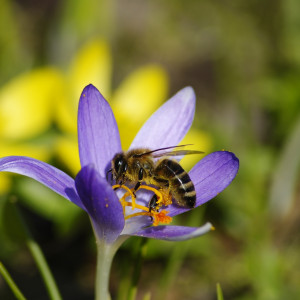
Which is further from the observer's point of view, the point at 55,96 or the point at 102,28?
the point at 102,28

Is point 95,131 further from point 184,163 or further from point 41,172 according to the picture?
point 184,163

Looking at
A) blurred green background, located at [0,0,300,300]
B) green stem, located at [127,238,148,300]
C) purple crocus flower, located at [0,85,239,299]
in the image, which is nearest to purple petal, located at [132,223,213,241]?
purple crocus flower, located at [0,85,239,299]

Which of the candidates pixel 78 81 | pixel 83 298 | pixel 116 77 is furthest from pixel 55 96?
pixel 116 77

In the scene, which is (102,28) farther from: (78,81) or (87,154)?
(87,154)

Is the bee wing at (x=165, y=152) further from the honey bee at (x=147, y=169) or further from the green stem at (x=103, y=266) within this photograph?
the green stem at (x=103, y=266)

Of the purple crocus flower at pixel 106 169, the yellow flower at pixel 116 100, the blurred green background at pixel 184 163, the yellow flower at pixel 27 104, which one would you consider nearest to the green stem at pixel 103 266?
the purple crocus flower at pixel 106 169

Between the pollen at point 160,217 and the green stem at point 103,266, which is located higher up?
the pollen at point 160,217
